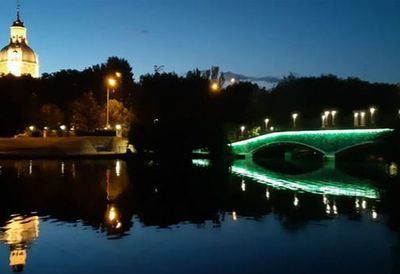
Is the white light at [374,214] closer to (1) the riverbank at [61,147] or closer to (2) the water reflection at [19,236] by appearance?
(2) the water reflection at [19,236]

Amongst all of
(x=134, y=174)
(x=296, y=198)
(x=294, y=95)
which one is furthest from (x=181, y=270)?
(x=294, y=95)

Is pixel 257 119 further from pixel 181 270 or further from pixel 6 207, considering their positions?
pixel 181 270

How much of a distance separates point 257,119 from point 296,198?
173 ft

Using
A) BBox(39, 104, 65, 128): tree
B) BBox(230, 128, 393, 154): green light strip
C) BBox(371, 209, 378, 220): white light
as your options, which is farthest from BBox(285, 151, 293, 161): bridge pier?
BBox(371, 209, 378, 220): white light

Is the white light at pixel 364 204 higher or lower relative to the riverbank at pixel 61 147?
lower

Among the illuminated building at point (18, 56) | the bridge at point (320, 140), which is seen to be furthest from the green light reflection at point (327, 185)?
the illuminated building at point (18, 56)

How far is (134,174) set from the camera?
37.4m

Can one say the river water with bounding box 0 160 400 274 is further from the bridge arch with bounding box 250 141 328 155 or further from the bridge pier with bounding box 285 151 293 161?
the bridge pier with bounding box 285 151 293 161

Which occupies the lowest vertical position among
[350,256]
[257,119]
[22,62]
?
[350,256]

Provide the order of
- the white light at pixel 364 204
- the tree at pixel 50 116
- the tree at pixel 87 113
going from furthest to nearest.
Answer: the tree at pixel 50 116 → the tree at pixel 87 113 → the white light at pixel 364 204

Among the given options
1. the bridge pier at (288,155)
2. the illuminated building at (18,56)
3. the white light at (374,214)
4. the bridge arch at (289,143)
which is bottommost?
the white light at (374,214)

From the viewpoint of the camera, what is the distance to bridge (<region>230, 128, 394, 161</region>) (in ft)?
188

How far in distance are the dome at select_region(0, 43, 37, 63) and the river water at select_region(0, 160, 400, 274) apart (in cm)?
9862

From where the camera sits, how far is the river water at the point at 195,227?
13617mm
